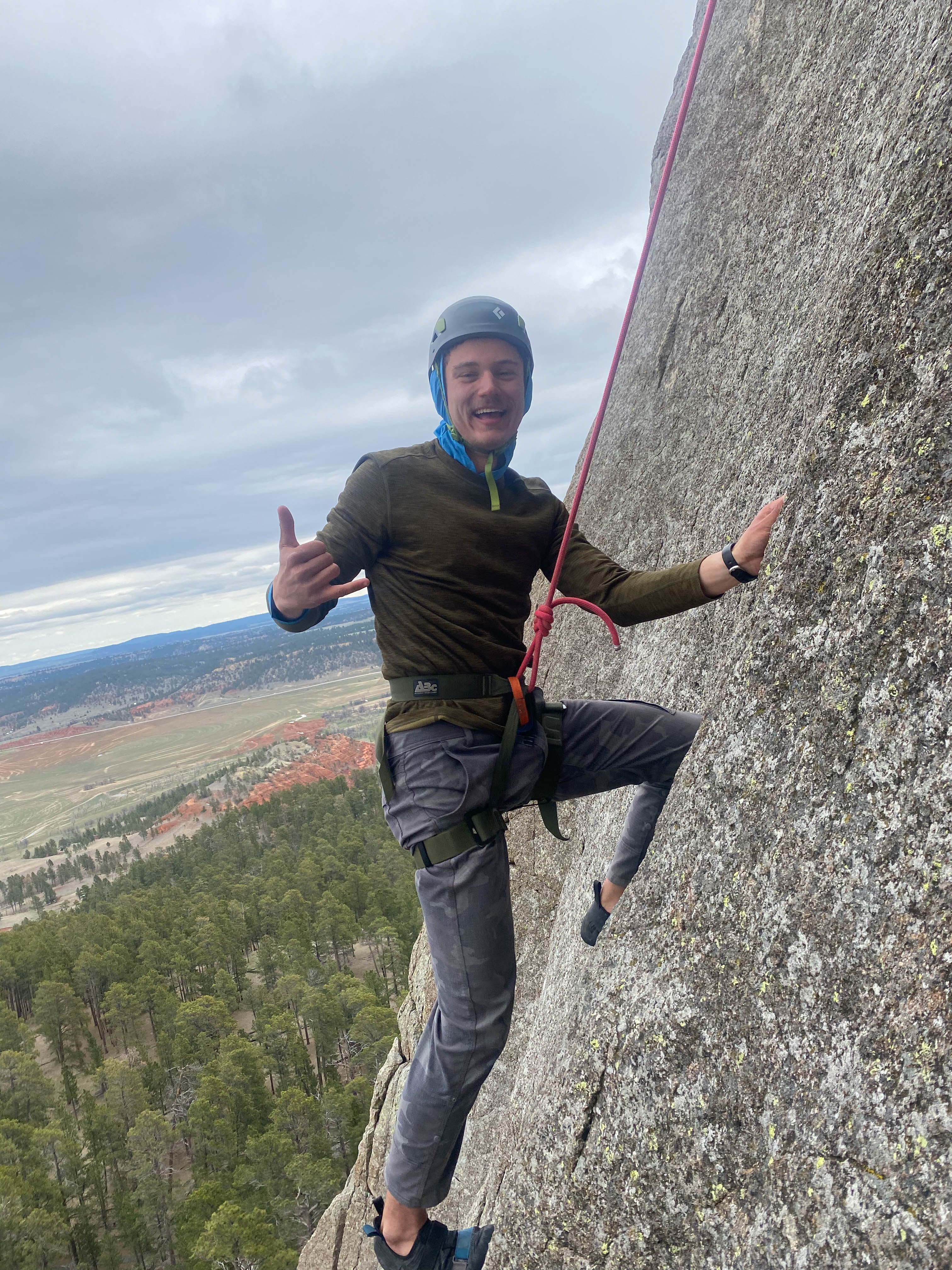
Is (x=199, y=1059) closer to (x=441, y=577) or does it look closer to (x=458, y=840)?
(x=458, y=840)

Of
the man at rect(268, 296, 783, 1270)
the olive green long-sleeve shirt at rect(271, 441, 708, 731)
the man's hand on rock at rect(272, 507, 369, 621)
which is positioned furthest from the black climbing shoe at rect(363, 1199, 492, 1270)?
the man's hand on rock at rect(272, 507, 369, 621)

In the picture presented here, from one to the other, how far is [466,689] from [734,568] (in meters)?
1.39

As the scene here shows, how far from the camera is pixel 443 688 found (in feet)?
11.7

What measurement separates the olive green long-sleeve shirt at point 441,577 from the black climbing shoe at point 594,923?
4.24 ft

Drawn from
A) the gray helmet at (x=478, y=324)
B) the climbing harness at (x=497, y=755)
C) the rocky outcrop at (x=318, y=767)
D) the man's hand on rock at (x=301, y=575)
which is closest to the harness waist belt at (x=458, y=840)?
the climbing harness at (x=497, y=755)

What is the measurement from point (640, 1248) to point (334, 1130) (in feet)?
149

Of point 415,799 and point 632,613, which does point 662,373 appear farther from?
point 415,799

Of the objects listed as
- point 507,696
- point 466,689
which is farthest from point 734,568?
point 466,689

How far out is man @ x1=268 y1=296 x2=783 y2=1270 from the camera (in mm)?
3303

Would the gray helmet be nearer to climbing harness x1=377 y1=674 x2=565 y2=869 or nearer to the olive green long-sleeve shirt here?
the olive green long-sleeve shirt

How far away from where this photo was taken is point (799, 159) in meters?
5.42

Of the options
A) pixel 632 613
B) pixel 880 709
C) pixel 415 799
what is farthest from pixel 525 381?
pixel 880 709

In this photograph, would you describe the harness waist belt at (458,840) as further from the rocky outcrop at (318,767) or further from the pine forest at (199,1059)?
the rocky outcrop at (318,767)

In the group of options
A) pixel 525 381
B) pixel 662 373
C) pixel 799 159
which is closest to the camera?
pixel 525 381
